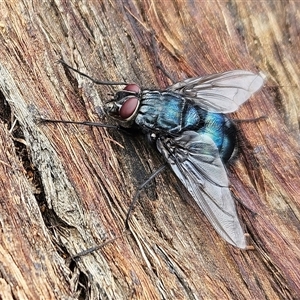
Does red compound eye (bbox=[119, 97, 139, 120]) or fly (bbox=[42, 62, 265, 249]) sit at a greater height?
red compound eye (bbox=[119, 97, 139, 120])

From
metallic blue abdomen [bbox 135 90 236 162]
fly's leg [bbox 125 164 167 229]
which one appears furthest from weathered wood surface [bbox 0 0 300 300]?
metallic blue abdomen [bbox 135 90 236 162]

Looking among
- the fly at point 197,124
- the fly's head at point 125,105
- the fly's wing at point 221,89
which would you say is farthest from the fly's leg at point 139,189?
the fly's wing at point 221,89

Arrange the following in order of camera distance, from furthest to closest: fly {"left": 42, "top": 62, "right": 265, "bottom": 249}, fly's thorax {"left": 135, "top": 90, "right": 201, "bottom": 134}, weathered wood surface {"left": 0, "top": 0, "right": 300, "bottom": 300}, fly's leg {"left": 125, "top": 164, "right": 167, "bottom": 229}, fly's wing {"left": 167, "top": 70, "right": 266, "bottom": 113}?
fly's wing {"left": 167, "top": 70, "right": 266, "bottom": 113}
fly's thorax {"left": 135, "top": 90, "right": 201, "bottom": 134}
fly {"left": 42, "top": 62, "right": 265, "bottom": 249}
fly's leg {"left": 125, "top": 164, "right": 167, "bottom": 229}
weathered wood surface {"left": 0, "top": 0, "right": 300, "bottom": 300}

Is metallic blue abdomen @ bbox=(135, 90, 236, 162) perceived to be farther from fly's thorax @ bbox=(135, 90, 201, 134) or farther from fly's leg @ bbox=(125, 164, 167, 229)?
fly's leg @ bbox=(125, 164, 167, 229)

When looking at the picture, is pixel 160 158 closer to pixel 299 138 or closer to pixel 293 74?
pixel 299 138

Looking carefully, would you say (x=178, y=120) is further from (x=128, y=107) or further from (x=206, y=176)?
(x=206, y=176)

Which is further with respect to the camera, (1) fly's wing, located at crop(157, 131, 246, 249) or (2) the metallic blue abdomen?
(2) the metallic blue abdomen

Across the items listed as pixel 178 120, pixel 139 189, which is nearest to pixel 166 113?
pixel 178 120
